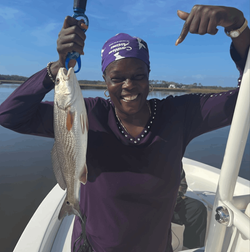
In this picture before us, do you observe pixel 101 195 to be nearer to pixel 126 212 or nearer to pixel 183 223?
pixel 126 212

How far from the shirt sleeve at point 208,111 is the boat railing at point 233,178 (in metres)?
0.54

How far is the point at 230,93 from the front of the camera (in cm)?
166

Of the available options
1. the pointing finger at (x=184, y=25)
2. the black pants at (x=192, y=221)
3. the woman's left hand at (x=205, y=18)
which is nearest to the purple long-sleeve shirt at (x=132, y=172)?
the woman's left hand at (x=205, y=18)

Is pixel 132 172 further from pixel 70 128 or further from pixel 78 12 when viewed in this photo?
pixel 78 12

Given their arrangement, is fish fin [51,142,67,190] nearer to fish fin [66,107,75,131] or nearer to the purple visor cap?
fish fin [66,107,75,131]

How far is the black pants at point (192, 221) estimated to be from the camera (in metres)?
3.15

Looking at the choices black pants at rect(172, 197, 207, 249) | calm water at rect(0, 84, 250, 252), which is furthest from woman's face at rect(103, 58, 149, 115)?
calm water at rect(0, 84, 250, 252)

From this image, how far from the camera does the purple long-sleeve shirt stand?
1.63 m

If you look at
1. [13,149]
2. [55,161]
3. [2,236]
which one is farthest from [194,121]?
[13,149]

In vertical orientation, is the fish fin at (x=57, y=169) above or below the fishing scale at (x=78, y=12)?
below

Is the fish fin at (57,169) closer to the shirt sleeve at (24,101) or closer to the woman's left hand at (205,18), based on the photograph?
the shirt sleeve at (24,101)

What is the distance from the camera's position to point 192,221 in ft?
10.6

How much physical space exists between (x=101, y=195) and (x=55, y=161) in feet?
1.68

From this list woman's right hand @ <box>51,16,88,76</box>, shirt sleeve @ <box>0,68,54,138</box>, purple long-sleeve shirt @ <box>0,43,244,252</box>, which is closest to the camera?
woman's right hand @ <box>51,16,88,76</box>
